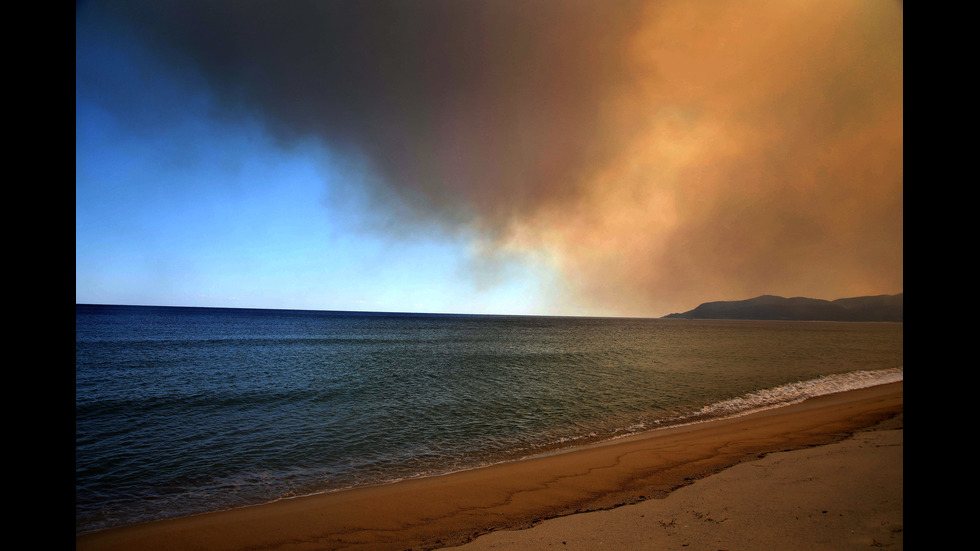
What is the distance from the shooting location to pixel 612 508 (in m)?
6.80

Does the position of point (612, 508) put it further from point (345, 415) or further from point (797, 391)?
point (797, 391)

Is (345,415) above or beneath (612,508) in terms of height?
beneath

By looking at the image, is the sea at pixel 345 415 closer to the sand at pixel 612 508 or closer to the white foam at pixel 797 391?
the white foam at pixel 797 391

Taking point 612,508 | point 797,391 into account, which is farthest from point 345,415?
point 797,391

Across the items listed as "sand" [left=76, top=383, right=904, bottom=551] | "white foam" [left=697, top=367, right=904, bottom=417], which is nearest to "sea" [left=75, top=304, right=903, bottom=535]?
"white foam" [left=697, top=367, right=904, bottom=417]

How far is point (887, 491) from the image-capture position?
6.64m

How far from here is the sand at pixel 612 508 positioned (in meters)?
5.75

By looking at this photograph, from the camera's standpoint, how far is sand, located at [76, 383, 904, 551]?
575 cm

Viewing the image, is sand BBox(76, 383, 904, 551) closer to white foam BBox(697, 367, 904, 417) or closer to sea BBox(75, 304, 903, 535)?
sea BBox(75, 304, 903, 535)

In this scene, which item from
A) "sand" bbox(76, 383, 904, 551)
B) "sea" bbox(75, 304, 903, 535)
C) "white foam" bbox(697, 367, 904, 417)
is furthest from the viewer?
"white foam" bbox(697, 367, 904, 417)

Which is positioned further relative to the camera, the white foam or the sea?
the white foam
